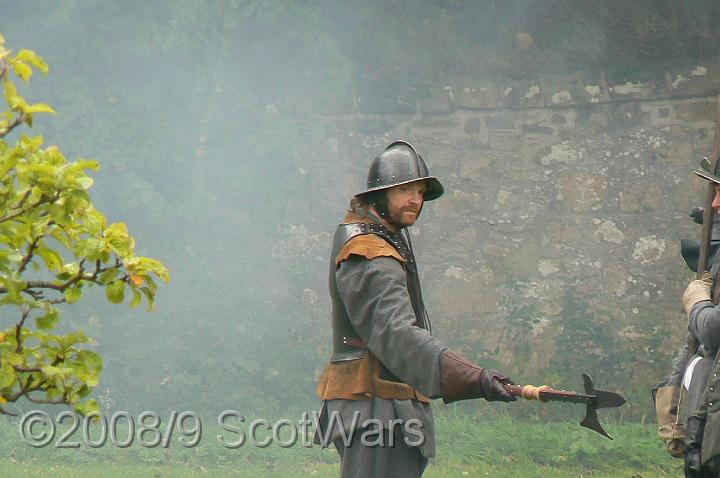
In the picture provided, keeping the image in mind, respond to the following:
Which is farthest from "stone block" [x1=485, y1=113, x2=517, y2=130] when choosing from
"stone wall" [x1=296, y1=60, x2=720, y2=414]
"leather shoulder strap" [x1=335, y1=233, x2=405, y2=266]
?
"leather shoulder strap" [x1=335, y1=233, x2=405, y2=266]

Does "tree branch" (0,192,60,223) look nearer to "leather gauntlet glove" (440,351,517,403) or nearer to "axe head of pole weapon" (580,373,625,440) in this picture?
"leather gauntlet glove" (440,351,517,403)

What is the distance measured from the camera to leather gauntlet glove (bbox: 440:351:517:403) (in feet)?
12.2

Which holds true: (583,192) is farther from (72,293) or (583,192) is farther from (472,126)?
(72,293)

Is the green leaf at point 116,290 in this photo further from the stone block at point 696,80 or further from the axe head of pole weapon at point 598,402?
the stone block at point 696,80

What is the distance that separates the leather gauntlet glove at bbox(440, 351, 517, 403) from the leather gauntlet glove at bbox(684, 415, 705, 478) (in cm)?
78

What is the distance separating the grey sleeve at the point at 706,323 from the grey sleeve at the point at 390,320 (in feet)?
3.19

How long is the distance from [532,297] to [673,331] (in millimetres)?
979

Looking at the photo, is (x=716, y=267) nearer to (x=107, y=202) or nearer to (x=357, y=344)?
(x=357, y=344)

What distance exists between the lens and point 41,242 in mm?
2986

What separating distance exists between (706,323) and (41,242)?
236 centimetres

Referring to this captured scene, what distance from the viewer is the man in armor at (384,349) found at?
3.90m

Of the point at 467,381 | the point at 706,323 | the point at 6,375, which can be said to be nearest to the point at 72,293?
the point at 6,375

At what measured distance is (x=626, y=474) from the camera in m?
6.57

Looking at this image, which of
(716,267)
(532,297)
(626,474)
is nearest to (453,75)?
(532,297)
